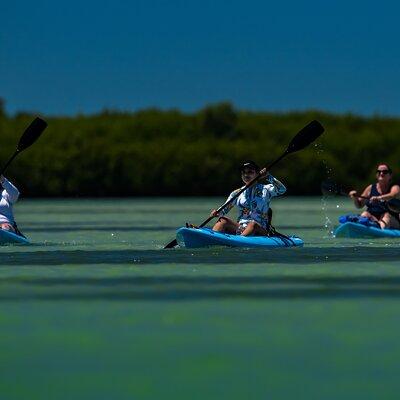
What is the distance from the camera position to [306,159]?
217 feet

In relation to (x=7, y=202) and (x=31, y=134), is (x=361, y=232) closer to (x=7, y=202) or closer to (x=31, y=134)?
(x=31, y=134)

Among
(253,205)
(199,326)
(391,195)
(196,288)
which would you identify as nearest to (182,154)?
(391,195)

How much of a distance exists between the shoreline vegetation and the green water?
49177mm

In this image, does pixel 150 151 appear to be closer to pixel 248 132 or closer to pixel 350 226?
pixel 248 132

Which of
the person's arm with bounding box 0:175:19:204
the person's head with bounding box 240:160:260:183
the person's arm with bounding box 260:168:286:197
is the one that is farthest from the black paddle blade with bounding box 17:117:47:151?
the person's arm with bounding box 260:168:286:197

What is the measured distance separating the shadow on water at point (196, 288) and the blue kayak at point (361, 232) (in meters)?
7.89

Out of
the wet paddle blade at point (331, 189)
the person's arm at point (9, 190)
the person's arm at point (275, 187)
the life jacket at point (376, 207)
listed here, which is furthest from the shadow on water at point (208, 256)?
the wet paddle blade at point (331, 189)

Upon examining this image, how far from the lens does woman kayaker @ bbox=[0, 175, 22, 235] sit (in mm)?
A: 18781

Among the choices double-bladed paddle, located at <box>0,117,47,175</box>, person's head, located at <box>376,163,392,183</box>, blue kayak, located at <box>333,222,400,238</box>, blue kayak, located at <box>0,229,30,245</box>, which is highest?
double-bladed paddle, located at <box>0,117,47,175</box>

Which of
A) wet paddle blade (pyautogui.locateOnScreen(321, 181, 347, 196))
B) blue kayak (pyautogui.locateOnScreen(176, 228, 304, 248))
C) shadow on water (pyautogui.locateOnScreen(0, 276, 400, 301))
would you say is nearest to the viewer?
shadow on water (pyautogui.locateOnScreen(0, 276, 400, 301))

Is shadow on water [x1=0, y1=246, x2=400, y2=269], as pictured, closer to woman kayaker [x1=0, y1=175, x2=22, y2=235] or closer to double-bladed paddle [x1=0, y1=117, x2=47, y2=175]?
woman kayaker [x1=0, y1=175, x2=22, y2=235]

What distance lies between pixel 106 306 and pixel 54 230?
14.4 meters

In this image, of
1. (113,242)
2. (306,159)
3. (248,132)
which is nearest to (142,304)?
(113,242)

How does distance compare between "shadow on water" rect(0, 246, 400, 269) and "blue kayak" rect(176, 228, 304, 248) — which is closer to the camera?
"shadow on water" rect(0, 246, 400, 269)
